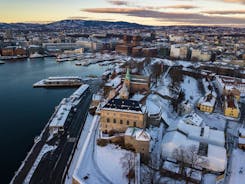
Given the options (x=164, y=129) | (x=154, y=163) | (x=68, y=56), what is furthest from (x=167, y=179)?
(x=68, y=56)

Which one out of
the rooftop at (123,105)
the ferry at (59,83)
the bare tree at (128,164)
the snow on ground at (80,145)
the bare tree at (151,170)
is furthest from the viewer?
the ferry at (59,83)

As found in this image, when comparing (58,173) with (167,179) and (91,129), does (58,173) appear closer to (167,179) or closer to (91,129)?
(91,129)

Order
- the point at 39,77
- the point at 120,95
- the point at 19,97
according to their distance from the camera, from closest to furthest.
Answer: the point at 120,95
the point at 19,97
the point at 39,77

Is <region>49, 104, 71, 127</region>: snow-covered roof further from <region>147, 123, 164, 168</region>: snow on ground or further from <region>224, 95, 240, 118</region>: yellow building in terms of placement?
<region>224, 95, 240, 118</region>: yellow building

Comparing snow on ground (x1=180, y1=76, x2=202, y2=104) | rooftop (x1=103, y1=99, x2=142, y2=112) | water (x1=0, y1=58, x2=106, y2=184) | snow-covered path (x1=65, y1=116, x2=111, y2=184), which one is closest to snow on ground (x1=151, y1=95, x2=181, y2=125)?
snow on ground (x1=180, y1=76, x2=202, y2=104)

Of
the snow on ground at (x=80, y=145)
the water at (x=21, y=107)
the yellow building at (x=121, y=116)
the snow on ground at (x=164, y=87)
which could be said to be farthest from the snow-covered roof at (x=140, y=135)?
the snow on ground at (x=164, y=87)

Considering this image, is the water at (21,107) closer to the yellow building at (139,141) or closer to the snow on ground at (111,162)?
the snow on ground at (111,162)
